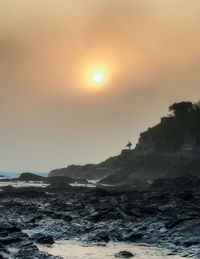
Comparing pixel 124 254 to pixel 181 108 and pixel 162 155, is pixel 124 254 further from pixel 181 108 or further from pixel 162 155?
pixel 181 108

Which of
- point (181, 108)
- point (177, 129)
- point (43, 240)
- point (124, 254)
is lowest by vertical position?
point (124, 254)

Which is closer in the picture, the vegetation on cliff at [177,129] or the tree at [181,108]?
the vegetation on cliff at [177,129]

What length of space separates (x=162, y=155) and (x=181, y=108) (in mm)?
24261

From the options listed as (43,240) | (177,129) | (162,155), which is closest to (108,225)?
(43,240)

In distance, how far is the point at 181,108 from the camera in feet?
390

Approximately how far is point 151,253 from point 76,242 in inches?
177

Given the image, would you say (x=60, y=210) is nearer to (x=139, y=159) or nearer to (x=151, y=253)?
(x=151, y=253)

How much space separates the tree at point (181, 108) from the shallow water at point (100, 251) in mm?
103592

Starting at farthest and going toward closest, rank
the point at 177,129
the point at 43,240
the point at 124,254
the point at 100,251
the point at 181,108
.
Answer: the point at 181,108, the point at 177,129, the point at 43,240, the point at 100,251, the point at 124,254

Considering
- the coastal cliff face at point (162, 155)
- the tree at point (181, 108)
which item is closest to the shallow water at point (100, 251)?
the coastal cliff face at point (162, 155)

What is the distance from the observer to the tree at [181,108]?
386ft

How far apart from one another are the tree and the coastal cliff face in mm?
445

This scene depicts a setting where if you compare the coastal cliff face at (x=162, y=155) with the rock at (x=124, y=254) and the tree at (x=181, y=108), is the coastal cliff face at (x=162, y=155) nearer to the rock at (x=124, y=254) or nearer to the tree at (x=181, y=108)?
the tree at (x=181, y=108)

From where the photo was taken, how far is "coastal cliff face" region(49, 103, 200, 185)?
9331cm
